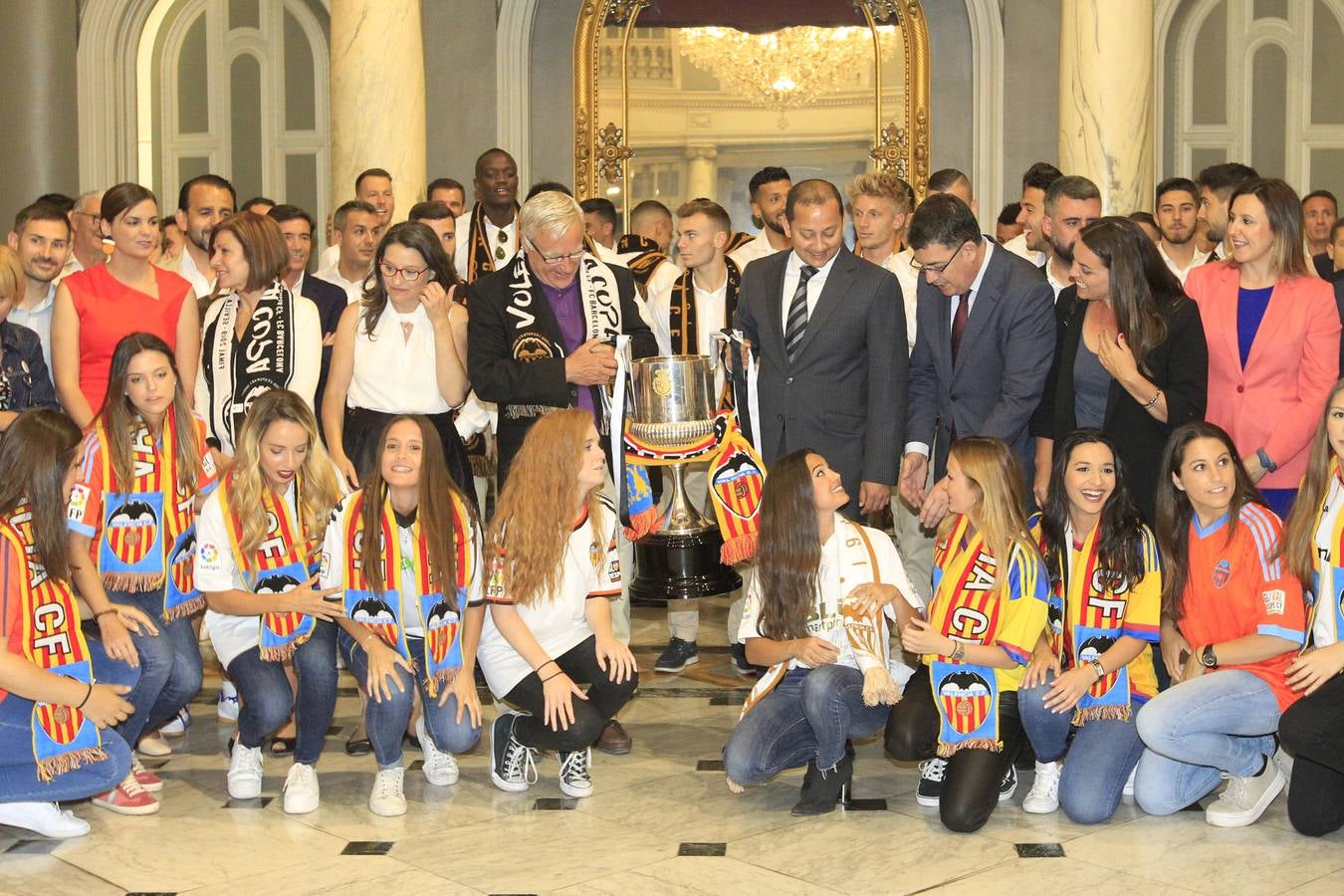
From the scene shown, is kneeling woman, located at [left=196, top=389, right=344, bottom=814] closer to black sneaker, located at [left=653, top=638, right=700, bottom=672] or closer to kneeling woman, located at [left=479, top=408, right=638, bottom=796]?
kneeling woman, located at [left=479, top=408, right=638, bottom=796]

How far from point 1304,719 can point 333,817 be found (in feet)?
9.15

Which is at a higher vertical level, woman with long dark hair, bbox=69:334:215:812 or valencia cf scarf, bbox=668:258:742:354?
valencia cf scarf, bbox=668:258:742:354

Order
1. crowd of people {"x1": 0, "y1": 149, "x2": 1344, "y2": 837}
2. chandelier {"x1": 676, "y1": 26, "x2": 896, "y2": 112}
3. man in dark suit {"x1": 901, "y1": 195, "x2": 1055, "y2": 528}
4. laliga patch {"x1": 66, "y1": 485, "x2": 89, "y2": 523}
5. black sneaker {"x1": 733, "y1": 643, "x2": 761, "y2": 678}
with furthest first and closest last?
chandelier {"x1": 676, "y1": 26, "x2": 896, "y2": 112} < black sneaker {"x1": 733, "y1": 643, "x2": 761, "y2": 678} < man in dark suit {"x1": 901, "y1": 195, "x2": 1055, "y2": 528} < laliga patch {"x1": 66, "y1": 485, "x2": 89, "y2": 523} < crowd of people {"x1": 0, "y1": 149, "x2": 1344, "y2": 837}

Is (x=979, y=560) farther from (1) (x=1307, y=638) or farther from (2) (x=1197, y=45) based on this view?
(2) (x=1197, y=45)

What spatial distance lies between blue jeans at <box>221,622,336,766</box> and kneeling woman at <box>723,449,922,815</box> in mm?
1256


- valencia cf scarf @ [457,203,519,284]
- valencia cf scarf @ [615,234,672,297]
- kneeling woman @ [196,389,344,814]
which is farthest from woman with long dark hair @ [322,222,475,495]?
valencia cf scarf @ [457,203,519,284]

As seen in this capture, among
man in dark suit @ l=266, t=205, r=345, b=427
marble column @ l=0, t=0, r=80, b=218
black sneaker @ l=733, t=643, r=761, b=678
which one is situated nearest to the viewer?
black sneaker @ l=733, t=643, r=761, b=678

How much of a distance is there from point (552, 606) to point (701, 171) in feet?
24.6

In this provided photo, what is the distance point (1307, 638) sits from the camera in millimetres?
4988

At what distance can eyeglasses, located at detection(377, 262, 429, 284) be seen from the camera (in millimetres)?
5855

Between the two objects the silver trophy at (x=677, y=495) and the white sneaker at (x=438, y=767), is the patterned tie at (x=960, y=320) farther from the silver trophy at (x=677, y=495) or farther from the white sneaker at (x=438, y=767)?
the white sneaker at (x=438, y=767)

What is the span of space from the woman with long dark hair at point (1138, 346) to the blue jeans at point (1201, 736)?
2.21 feet

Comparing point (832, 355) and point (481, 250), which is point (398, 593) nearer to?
point (832, 355)

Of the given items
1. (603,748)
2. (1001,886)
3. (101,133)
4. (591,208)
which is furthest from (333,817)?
(101,133)
